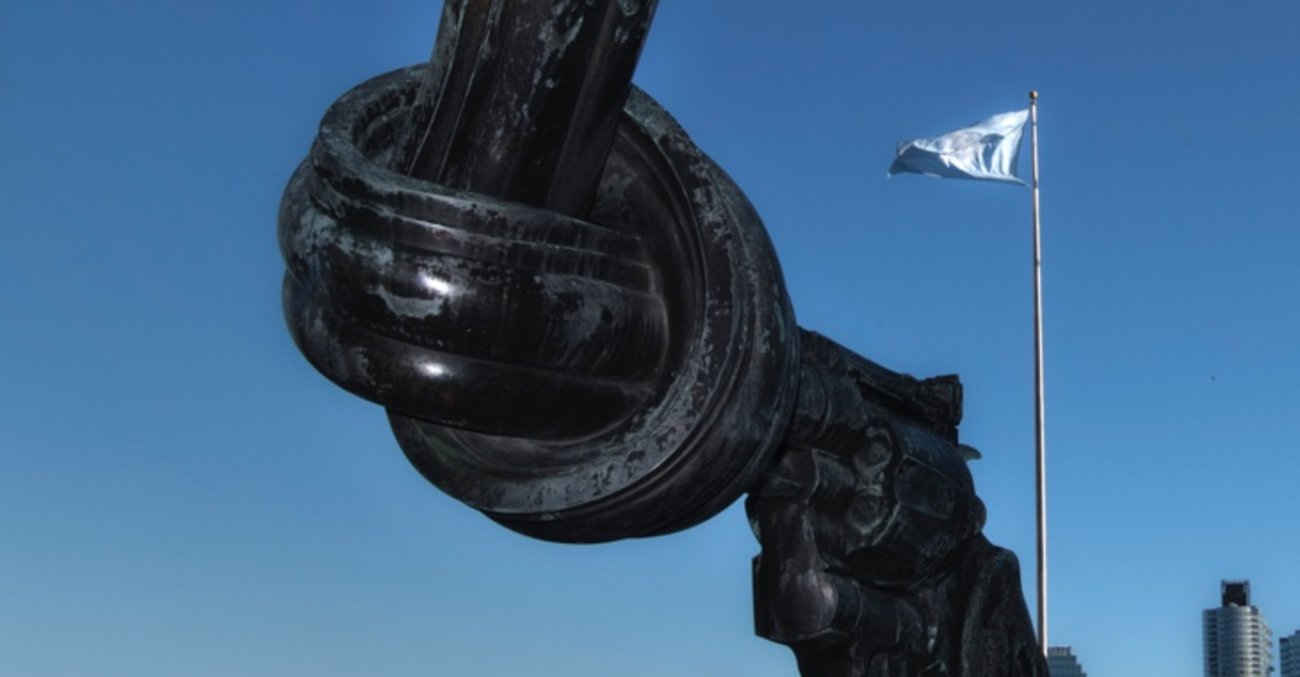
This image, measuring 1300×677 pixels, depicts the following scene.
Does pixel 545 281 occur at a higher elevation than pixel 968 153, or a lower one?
lower

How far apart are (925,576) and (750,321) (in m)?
1.17

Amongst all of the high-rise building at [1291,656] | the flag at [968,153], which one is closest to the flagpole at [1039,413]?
the flag at [968,153]

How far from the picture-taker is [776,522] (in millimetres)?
2850

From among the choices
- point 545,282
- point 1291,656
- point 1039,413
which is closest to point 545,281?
point 545,282

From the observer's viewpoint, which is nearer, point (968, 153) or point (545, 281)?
point (545, 281)

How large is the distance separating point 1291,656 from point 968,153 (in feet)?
268

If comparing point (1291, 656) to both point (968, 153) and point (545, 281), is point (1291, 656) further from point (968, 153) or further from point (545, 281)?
point (545, 281)

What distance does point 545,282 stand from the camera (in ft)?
6.45

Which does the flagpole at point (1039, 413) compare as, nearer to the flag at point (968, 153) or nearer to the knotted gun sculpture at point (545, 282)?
the flag at point (968, 153)

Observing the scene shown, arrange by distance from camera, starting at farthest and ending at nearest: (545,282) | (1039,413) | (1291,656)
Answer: (1291,656)
(1039,413)
(545,282)

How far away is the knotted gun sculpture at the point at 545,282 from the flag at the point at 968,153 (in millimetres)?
16924

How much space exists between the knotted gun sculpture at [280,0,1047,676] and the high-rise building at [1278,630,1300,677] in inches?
3648

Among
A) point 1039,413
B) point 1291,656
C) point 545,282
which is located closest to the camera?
point 545,282

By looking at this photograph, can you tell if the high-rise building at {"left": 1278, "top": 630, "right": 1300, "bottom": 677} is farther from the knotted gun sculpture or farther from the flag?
the knotted gun sculpture
